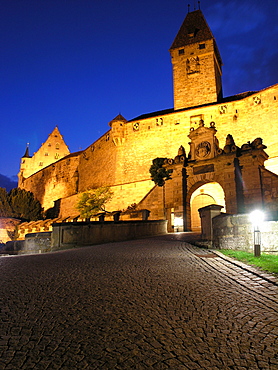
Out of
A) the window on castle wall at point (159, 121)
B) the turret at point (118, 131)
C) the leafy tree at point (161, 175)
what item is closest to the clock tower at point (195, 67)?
the window on castle wall at point (159, 121)

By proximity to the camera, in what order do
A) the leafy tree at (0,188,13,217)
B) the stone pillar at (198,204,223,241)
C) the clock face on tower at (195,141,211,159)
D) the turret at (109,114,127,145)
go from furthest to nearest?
the leafy tree at (0,188,13,217) → the turret at (109,114,127,145) → the clock face on tower at (195,141,211,159) → the stone pillar at (198,204,223,241)

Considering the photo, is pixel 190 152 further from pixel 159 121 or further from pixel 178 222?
pixel 159 121

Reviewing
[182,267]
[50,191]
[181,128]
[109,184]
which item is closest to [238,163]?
[182,267]

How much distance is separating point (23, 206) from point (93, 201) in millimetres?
16576

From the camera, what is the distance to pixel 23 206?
134 feet

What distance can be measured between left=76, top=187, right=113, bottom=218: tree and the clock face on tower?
14294 millimetres

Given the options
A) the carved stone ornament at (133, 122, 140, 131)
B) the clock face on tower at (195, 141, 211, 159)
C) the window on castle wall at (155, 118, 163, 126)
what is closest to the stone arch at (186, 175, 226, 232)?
the clock face on tower at (195, 141, 211, 159)

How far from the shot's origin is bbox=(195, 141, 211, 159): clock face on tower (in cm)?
1791

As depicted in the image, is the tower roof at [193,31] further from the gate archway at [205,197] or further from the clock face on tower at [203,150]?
the clock face on tower at [203,150]

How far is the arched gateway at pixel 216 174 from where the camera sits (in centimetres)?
1565

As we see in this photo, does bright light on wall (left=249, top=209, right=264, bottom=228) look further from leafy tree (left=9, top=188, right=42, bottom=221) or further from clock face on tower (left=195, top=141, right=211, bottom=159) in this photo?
leafy tree (left=9, top=188, right=42, bottom=221)

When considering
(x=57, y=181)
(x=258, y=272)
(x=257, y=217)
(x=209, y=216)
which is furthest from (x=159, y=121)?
(x=258, y=272)

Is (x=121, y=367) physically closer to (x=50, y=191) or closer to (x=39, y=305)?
(x=39, y=305)

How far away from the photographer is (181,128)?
3169cm
